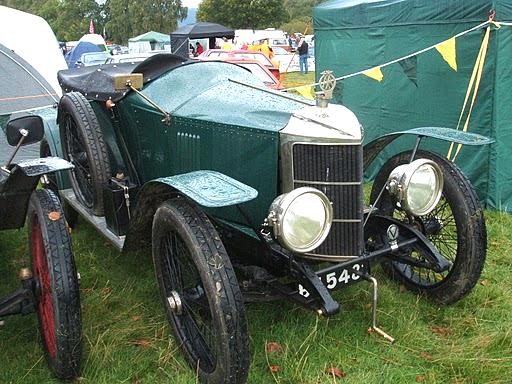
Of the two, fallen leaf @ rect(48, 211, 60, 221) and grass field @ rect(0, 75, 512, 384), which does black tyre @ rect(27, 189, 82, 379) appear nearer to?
fallen leaf @ rect(48, 211, 60, 221)

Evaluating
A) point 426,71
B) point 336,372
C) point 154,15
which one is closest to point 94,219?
point 336,372

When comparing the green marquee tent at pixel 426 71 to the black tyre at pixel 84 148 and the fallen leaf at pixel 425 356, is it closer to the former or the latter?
the fallen leaf at pixel 425 356

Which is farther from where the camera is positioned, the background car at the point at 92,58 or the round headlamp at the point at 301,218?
the background car at the point at 92,58

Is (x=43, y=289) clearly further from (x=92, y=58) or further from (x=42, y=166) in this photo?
(x=92, y=58)

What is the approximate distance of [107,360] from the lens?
2855 millimetres

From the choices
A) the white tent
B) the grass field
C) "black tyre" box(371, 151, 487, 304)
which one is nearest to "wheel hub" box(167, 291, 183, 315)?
the grass field

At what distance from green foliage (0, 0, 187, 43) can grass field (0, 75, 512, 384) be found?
6009cm

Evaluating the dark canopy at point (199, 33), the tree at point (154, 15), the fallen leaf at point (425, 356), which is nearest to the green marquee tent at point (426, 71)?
the fallen leaf at point (425, 356)

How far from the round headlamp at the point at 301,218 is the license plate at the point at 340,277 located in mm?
270

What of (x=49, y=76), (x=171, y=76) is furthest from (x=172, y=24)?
(x=171, y=76)

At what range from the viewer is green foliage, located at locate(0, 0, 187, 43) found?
198ft

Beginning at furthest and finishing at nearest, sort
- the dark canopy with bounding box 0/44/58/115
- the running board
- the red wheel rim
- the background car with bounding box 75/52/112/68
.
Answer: the background car with bounding box 75/52/112/68, the dark canopy with bounding box 0/44/58/115, the running board, the red wheel rim

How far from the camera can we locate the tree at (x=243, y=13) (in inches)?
2073

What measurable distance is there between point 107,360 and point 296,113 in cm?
157
